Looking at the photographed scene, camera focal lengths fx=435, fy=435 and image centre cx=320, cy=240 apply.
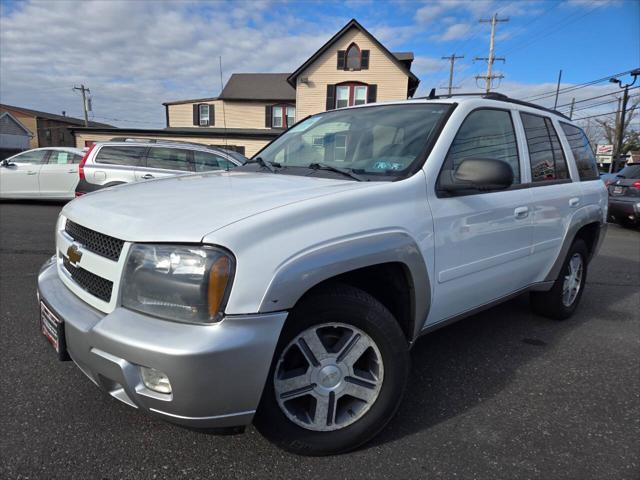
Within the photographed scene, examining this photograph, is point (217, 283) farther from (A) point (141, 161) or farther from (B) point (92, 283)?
(A) point (141, 161)

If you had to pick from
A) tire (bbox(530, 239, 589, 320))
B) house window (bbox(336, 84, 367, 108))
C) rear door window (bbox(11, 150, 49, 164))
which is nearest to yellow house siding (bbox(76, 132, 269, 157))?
house window (bbox(336, 84, 367, 108))

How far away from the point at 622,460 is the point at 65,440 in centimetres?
272

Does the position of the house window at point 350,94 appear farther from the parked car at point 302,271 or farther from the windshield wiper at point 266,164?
the parked car at point 302,271

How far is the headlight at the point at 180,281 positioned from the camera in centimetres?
164

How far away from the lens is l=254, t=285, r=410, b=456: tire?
191cm

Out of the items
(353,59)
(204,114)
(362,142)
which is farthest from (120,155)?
(204,114)

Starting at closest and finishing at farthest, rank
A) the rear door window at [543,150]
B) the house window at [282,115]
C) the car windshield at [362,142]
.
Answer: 1. the car windshield at [362,142]
2. the rear door window at [543,150]
3. the house window at [282,115]

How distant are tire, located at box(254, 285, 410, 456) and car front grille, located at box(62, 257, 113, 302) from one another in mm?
775

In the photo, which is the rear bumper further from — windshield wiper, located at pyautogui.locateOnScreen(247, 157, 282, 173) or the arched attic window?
the arched attic window

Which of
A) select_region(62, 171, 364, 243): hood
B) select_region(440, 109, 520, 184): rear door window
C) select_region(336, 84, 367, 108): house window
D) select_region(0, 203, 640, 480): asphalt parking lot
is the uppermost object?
select_region(336, 84, 367, 108): house window

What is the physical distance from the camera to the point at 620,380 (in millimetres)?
2967

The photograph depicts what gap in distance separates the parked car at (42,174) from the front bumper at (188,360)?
10.7 meters

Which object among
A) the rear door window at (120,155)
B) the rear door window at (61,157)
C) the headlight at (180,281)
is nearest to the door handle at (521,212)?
the headlight at (180,281)

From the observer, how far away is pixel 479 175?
2.33m
